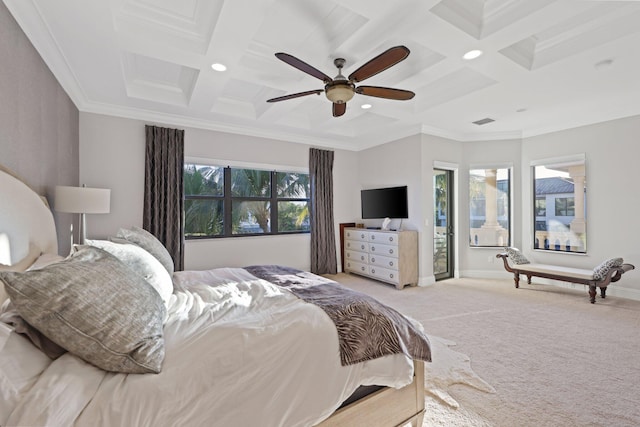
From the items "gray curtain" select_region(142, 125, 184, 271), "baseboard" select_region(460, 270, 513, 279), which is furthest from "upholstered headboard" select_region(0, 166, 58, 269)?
"baseboard" select_region(460, 270, 513, 279)

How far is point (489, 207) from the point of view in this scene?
215 inches

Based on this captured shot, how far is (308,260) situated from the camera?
548 centimetres

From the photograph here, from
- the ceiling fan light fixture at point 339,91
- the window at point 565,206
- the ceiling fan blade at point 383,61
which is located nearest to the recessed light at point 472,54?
the ceiling fan blade at point 383,61

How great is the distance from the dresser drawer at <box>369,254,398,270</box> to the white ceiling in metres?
2.28

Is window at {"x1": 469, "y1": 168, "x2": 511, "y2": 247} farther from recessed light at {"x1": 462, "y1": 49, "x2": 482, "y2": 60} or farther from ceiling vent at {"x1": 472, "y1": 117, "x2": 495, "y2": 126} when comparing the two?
recessed light at {"x1": 462, "y1": 49, "x2": 482, "y2": 60}

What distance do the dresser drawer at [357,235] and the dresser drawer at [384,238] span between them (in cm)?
13

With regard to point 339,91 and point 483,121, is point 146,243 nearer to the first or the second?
point 339,91

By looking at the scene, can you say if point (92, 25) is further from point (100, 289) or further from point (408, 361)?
point (408, 361)

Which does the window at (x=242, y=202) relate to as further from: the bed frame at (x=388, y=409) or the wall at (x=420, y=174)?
the bed frame at (x=388, y=409)

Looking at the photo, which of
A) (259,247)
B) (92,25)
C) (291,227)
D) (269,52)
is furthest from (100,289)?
(291,227)

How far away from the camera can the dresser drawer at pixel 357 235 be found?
525 cm

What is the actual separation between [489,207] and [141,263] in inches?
225

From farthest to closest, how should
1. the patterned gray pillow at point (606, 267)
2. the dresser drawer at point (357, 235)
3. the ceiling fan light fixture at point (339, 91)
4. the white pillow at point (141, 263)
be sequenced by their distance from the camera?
1. the dresser drawer at point (357, 235)
2. the patterned gray pillow at point (606, 267)
3. the ceiling fan light fixture at point (339, 91)
4. the white pillow at point (141, 263)

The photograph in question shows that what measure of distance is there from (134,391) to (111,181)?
12.7 ft
